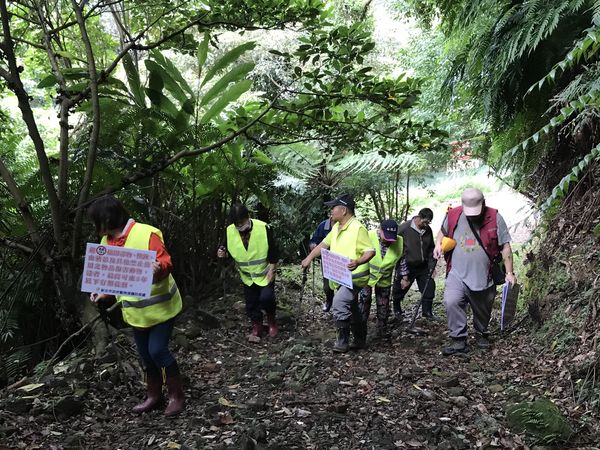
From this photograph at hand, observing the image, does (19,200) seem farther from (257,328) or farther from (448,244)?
(448,244)

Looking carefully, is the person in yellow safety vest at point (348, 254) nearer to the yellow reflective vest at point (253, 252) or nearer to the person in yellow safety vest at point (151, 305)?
the yellow reflective vest at point (253, 252)

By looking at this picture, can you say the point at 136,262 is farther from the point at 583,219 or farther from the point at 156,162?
the point at 583,219

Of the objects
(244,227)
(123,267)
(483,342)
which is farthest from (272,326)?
(123,267)

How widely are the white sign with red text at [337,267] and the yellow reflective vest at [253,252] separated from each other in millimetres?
767

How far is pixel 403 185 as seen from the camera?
34.3 ft

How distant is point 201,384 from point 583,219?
12.6 ft

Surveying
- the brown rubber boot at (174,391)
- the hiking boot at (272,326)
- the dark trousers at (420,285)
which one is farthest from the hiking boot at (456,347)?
the brown rubber boot at (174,391)

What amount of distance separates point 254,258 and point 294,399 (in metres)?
1.94

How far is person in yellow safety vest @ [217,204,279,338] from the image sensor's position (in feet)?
17.0

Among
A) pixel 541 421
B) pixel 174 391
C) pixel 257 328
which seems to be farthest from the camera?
pixel 257 328

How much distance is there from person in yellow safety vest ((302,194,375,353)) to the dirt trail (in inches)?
12.1

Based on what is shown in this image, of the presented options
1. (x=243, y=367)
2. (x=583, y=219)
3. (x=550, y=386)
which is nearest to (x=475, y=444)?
(x=550, y=386)

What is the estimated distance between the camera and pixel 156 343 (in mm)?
3307

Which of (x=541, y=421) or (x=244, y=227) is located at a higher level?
(x=244, y=227)
